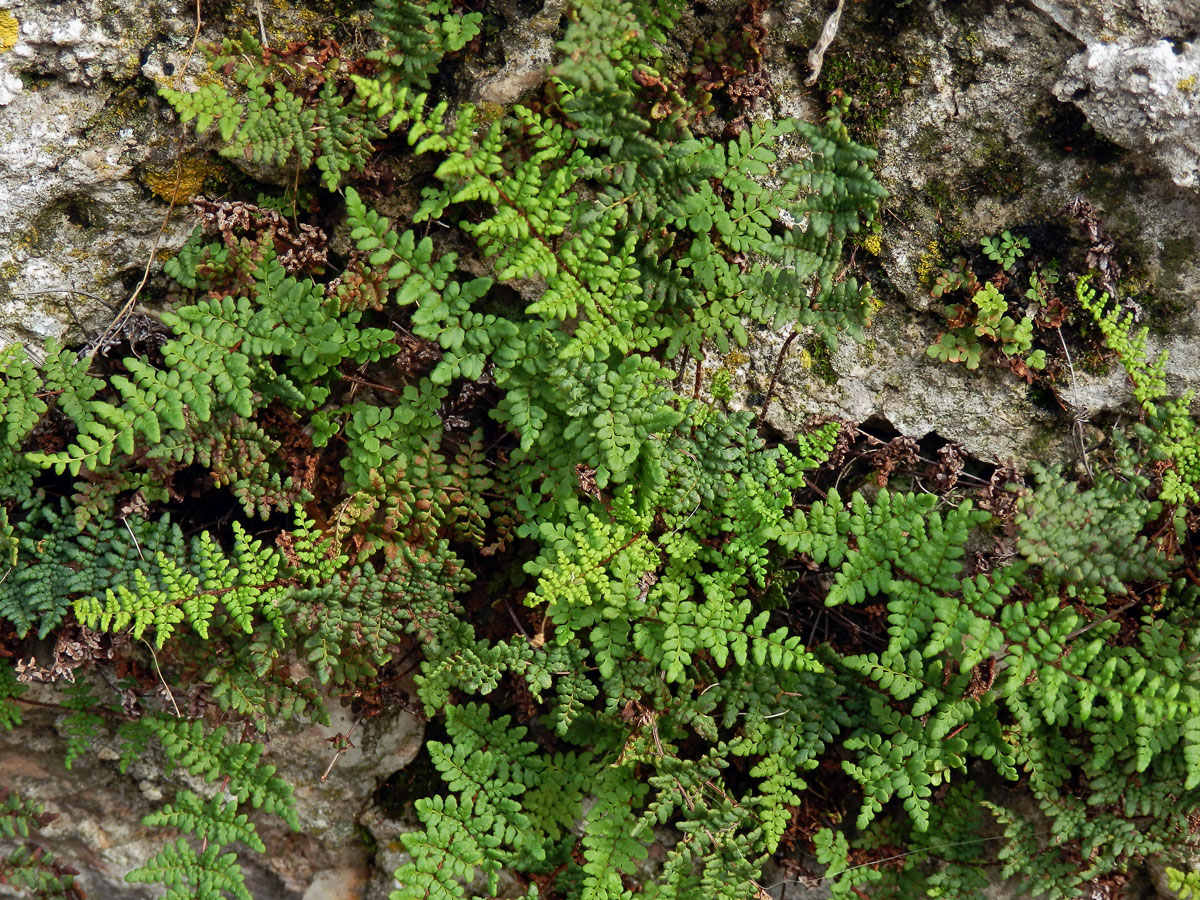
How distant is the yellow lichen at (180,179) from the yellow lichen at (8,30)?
655 mm

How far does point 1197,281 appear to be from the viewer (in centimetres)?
348

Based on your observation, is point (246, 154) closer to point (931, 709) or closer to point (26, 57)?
point (26, 57)

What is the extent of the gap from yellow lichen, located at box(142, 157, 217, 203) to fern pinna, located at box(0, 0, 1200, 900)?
139 millimetres

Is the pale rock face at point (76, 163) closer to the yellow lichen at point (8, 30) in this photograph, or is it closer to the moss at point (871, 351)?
the yellow lichen at point (8, 30)

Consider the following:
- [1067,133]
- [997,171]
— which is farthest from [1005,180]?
[1067,133]

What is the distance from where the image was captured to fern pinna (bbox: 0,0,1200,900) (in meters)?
3.24

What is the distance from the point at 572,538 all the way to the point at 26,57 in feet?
9.83

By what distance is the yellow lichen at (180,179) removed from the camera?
140 inches

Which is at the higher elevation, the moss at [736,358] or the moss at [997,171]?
the moss at [997,171]

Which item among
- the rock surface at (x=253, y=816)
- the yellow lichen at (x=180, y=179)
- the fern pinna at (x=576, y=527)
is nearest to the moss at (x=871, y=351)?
the fern pinna at (x=576, y=527)

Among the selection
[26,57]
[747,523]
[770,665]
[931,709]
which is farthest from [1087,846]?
[26,57]

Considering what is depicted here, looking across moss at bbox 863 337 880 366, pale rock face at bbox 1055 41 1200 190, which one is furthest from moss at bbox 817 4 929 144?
moss at bbox 863 337 880 366

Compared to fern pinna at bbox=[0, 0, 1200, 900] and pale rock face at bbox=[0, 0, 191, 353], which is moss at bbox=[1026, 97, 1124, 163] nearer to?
fern pinna at bbox=[0, 0, 1200, 900]

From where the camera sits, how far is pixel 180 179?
11.8 feet
